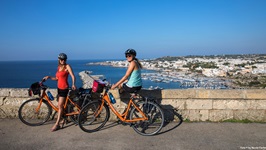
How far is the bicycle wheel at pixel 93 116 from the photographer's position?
14.4 feet

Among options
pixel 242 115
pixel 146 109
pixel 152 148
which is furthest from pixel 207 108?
pixel 152 148

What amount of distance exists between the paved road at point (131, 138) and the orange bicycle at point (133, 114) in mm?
185

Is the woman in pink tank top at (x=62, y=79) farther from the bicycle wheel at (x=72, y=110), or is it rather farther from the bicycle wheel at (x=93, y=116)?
the bicycle wheel at (x=93, y=116)

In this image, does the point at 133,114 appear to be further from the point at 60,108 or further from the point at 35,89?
the point at 35,89

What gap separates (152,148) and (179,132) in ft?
3.19

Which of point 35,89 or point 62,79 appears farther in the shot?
point 35,89

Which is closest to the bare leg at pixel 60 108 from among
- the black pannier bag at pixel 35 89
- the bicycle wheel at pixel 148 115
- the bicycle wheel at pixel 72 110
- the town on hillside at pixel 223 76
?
the bicycle wheel at pixel 72 110

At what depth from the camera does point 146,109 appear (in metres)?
4.26

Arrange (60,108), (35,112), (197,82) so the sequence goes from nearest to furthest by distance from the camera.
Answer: (60,108) → (35,112) → (197,82)

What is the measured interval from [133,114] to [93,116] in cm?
95

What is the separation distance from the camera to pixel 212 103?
5066mm

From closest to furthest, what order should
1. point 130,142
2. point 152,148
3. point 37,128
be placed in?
1. point 152,148
2. point 130,142
3. point 37,128

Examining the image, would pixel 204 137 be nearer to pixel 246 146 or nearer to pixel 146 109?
pixel 246 146

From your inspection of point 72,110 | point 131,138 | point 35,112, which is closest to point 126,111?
point 131,138
